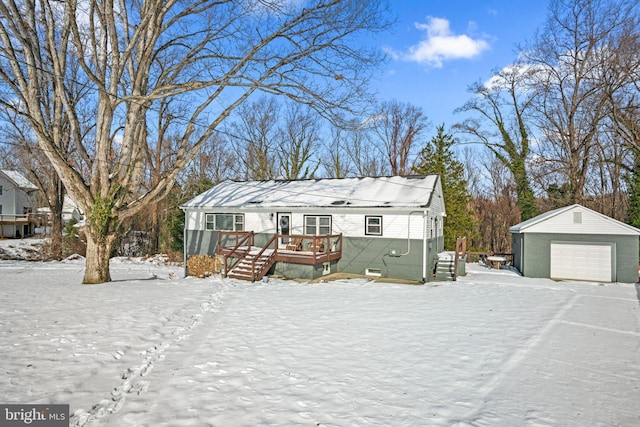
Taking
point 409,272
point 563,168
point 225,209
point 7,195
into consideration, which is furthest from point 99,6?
point 7,195

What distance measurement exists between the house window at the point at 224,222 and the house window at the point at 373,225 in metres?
6.52

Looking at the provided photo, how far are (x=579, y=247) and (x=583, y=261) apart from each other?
2.13 ft

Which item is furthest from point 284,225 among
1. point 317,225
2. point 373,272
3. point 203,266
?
point 373,272

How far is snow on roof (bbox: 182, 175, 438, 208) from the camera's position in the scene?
49.8 ft

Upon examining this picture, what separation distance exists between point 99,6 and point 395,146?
2452 cm

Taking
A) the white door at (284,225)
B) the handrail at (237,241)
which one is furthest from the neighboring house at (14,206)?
the white door at (284,225)

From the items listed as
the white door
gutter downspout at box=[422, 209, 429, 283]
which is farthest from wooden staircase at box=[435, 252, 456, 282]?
the white door

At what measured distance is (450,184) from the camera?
24.4 metres

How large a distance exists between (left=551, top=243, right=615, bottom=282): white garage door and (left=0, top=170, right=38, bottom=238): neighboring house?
152ft

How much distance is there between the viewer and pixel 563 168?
888 inches

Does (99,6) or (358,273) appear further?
(358,273)

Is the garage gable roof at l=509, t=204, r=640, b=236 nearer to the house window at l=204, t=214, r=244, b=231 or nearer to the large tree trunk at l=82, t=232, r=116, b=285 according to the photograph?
the house window at l=204, t=214, r=244, b=231

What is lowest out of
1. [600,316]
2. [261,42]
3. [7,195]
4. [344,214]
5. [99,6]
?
[600,316]

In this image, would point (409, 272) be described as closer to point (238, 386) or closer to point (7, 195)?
point (238, 386)
